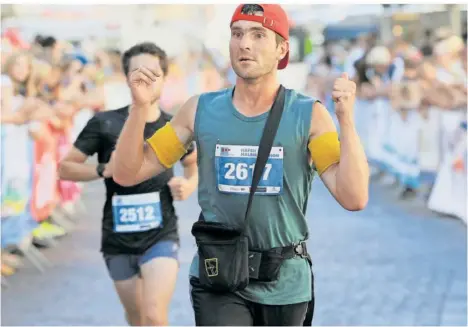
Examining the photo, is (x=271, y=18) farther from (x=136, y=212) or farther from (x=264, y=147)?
(x=136, y=212)

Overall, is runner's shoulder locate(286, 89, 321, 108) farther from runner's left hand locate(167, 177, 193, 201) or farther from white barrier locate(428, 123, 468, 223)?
white barrier locate(428, 123, 468, 223)

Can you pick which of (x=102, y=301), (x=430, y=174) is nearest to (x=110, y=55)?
(x=430, y=174)

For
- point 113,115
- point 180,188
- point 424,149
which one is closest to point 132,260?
point 180,188

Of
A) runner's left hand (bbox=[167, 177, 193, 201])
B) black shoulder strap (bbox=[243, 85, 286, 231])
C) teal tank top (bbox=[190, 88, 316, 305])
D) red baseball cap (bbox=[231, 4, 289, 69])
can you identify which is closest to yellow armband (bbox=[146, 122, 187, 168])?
teal tank top (bbox=[190, 88, 316, 305])

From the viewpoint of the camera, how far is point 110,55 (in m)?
30.9

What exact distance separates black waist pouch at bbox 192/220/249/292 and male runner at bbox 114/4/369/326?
29mm

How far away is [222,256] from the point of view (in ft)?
15.2

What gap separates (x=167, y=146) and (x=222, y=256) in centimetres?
54

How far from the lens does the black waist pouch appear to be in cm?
459

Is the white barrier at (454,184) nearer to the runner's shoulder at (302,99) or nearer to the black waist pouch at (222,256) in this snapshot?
the runner's shoulder at (302,99)

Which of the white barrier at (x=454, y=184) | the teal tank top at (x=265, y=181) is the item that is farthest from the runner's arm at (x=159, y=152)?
the white barrier at (x=454, y=184)

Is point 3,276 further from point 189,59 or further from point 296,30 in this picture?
point 296,30

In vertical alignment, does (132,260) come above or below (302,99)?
below

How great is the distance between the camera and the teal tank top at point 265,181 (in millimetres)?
4602
